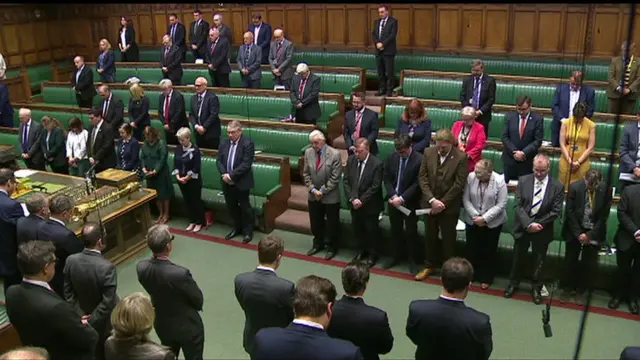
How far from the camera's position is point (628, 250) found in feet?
14.8

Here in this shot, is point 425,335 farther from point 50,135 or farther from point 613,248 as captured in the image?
point 50,135

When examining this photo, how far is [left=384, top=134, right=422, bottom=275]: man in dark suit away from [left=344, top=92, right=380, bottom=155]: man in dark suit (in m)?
0.75

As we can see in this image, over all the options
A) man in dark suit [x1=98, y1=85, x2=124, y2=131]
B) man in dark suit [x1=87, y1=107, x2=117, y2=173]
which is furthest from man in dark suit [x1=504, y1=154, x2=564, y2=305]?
man in dark suit [x1=98, y1=85, x2=124, y2=131]

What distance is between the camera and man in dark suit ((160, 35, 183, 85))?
9.16 metres

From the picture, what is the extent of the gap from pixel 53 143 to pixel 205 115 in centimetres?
188

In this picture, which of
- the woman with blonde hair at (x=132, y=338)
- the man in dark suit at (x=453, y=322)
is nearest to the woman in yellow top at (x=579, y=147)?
the man in dark suit at (x=453, y=322)

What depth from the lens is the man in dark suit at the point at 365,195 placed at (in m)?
5.23

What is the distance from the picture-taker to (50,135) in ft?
23.2

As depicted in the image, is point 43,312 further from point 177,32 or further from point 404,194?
point 177,32

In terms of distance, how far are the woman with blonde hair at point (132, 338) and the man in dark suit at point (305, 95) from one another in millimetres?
4850

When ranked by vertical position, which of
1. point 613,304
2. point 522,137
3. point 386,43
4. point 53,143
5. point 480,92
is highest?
point 386,43

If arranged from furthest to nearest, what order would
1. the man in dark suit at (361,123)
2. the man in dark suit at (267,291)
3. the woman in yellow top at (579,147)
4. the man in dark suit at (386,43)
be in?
1. the man in dark suit at (386,43)
2. the man in dark suit at (361,123)
3. the woman in yellow top at (579,147)
4. the man in dark suit at (267,291)

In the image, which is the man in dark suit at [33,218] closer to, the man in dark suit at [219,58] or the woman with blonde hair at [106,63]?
the man in dark suit at [219,58]

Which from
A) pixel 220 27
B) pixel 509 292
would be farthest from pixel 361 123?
pixel 220 27
